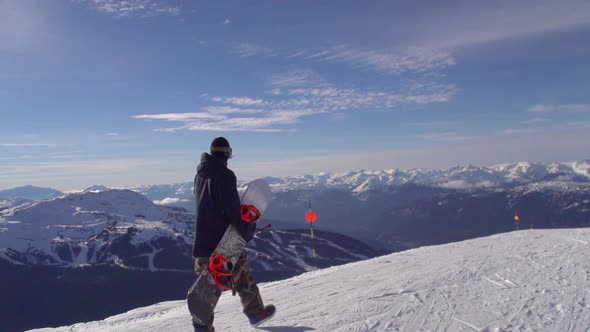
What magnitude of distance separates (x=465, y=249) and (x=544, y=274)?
231 inches

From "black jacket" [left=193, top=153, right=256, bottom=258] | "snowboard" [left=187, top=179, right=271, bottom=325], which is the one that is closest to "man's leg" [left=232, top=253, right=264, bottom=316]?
"snowboard" [left=187, top=179, right=271, bottom=325]

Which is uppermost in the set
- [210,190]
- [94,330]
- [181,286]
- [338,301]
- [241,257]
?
[210,190]

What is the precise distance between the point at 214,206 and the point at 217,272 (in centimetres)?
108

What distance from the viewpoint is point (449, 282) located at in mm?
9914

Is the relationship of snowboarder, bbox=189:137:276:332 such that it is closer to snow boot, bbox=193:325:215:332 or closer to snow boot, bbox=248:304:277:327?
snow boot, bbox=193:325:215:332

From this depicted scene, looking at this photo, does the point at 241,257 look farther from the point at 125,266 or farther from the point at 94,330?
the point at 125,266

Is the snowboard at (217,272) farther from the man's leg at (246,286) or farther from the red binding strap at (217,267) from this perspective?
the man's leg at (246,286)

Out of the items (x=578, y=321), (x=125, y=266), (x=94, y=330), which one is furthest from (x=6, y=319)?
(x=578, y=321)

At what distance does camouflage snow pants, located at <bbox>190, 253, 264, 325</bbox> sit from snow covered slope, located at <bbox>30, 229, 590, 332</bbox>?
1.52 ft

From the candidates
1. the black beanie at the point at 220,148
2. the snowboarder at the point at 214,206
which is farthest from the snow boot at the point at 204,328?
the black beanie at the point at 220,148

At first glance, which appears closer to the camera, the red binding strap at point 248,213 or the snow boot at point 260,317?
the red binding strap at point 248,213

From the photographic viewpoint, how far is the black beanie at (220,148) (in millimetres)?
7156

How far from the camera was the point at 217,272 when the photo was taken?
22.4ft

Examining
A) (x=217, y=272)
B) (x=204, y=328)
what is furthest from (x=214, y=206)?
(x=204, y=328)
